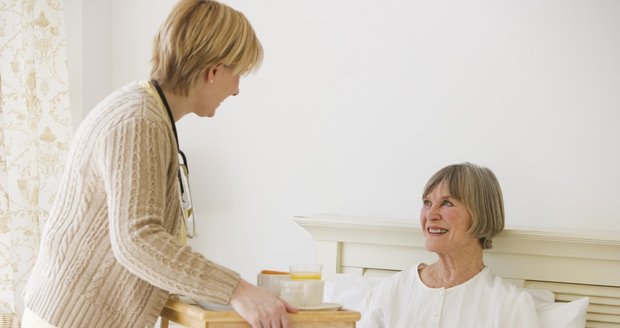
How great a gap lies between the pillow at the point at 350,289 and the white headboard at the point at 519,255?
0.09m

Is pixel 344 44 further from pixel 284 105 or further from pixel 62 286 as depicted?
pixel 62 286

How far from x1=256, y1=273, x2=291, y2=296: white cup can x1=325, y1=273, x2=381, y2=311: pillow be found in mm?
852

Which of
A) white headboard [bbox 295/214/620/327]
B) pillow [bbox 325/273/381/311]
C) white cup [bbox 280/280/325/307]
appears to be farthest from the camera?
pillow [bbox 325/273/381/311]

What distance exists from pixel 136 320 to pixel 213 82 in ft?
1.54

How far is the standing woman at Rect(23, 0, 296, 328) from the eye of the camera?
1.36 meters

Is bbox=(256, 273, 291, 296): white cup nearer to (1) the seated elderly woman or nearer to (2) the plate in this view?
(2) the plate

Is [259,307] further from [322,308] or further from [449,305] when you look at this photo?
[449,305]

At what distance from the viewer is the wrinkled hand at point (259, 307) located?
1.36 metres

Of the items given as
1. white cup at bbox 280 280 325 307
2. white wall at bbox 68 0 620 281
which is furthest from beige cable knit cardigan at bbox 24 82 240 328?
white wall at bbox 68 0 620 281

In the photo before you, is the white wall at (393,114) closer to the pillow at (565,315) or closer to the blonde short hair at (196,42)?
the pillow at (565,315)

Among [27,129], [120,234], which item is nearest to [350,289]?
[120,234]

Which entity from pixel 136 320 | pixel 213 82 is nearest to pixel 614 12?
pixel 213 82

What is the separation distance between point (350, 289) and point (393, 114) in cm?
68

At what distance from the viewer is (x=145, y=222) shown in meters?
1.35
